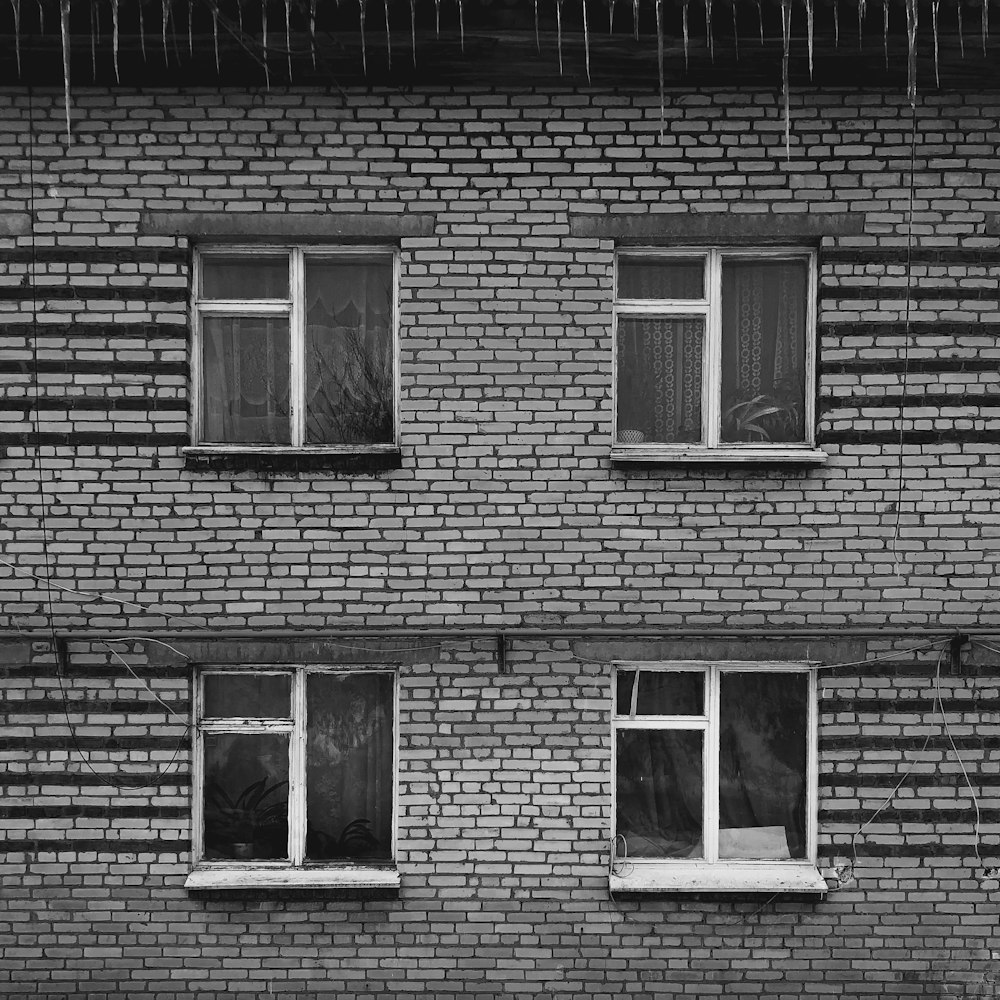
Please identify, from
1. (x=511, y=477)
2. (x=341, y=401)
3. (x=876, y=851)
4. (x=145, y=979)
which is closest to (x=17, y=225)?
(x=341, y=401)

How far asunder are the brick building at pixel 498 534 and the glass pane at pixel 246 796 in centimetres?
22

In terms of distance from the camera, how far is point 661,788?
17.1 ft

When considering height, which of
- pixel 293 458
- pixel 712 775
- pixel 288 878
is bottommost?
pixel 288 878

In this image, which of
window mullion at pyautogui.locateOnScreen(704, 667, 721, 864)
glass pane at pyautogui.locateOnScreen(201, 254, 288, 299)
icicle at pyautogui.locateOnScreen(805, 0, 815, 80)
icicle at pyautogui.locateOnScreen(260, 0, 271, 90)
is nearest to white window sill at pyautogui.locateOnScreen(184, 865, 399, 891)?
window mullion at pyautogui.locateOnScreen(704, 667, 721, 864)

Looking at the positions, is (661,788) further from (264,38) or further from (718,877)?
(264,38)

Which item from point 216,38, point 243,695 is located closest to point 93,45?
point 216,38

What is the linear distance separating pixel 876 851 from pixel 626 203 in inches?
150

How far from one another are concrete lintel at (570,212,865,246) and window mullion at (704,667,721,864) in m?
2.47

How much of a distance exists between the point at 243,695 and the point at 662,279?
338cm

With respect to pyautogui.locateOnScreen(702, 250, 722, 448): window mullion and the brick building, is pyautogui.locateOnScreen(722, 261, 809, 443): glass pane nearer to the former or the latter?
pyautogui.locateOnScreen(702, 250, 722, 448): window mullion

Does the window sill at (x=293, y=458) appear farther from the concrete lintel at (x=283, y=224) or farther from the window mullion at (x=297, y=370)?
the concrete lintel at (x=283, y=224)

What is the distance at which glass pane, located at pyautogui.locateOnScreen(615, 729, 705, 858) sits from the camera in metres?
5.21

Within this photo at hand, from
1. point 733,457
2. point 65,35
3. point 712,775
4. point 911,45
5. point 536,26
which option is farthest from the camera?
point 712,775

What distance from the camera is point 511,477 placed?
502cm
